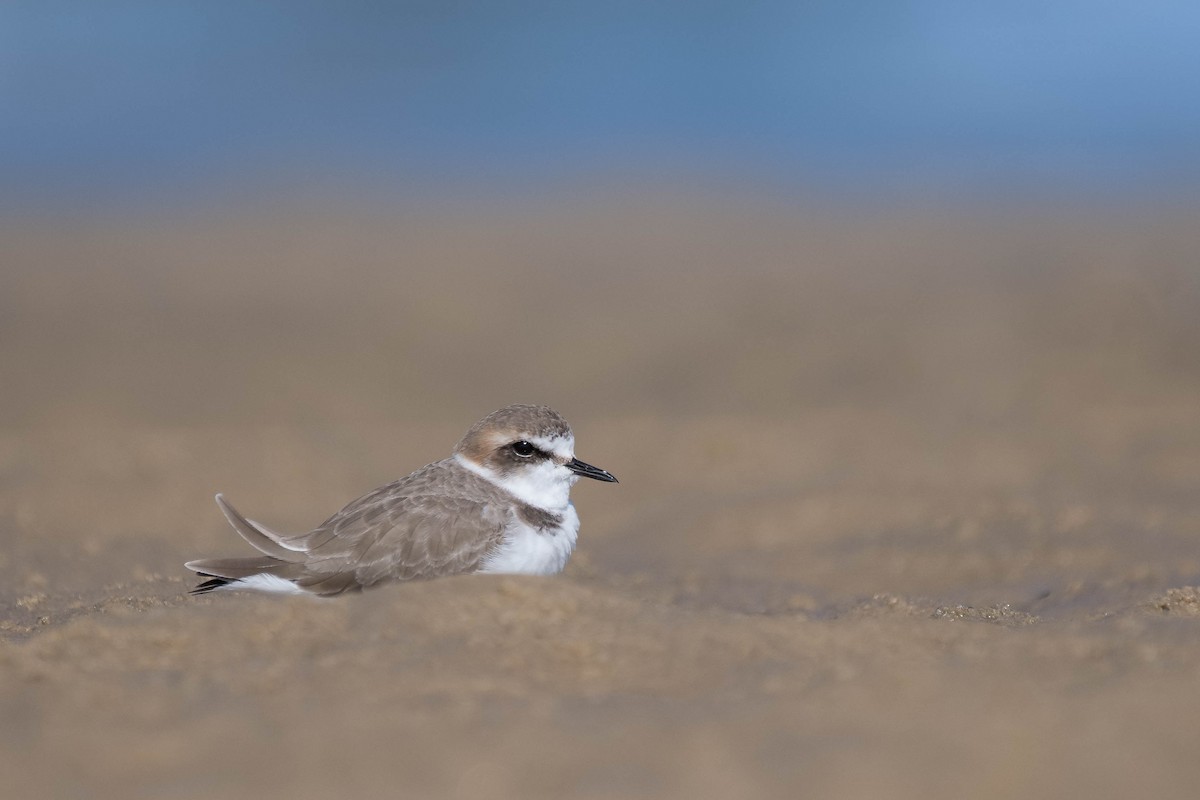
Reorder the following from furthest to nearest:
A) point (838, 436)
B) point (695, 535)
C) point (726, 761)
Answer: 1. point (838, 436)
2. point (695, 535)
3. point (726, 761)

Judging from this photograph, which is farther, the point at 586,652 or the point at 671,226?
the point at 671,226

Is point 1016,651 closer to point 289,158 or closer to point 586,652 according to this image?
point 586,652

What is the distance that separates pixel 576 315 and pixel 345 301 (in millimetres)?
3053

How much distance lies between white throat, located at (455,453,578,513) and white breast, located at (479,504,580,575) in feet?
0.58

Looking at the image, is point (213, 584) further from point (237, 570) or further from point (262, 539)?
point (262, 539)

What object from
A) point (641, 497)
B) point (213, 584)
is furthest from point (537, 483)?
point (641, 497)

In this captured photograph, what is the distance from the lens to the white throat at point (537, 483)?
6059 mm

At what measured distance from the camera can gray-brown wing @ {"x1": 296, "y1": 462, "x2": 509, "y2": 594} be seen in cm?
554

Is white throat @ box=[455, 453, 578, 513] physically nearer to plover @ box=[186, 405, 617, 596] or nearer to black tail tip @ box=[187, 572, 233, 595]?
plover @ box=[186, 405, 617, 596]

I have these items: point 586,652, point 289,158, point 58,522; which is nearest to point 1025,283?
point 58,522

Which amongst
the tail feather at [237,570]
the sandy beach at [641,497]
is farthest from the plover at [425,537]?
the sandy beach at [641,497]

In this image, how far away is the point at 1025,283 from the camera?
48.6 feet

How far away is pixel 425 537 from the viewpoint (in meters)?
5.59

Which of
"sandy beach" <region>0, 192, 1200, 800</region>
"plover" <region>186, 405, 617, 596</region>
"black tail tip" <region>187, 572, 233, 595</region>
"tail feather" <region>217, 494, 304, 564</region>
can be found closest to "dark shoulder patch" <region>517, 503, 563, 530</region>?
"plover" <region>186, 405, 617, 596</region>
